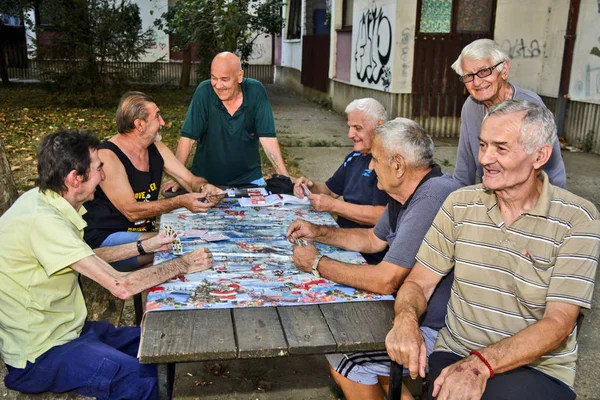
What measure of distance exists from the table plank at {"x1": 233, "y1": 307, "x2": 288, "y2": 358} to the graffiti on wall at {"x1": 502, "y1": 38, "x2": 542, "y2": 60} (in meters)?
9.85

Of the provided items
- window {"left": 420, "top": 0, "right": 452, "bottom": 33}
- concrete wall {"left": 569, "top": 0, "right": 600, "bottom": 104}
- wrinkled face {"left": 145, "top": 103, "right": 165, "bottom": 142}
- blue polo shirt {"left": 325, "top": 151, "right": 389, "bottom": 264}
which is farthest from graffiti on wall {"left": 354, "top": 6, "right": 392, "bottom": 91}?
wrinkled face {"left": 145, "top": 103, "right": 165, "bottom": 142}

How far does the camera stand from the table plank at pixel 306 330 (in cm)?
205

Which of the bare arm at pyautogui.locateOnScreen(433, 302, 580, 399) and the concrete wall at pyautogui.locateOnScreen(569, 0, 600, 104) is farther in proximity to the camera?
the concrete wall at pyautogui.locateOnScreen(569, 0, 600, 104)

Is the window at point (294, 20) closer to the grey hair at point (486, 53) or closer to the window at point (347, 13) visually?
the window at point (347, 13)

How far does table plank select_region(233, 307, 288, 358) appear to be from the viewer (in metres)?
2.03

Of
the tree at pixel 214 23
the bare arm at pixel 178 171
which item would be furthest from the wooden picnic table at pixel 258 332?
the tree at pixel 214 23

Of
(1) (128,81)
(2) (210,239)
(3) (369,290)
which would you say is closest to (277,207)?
(2) (210,239)

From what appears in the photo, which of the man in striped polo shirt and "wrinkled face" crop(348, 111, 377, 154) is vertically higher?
"wrinkled face" crop(348, 111, 377, 154)

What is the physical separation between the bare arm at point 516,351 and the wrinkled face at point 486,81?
5.60 feet

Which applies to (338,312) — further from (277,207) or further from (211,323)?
(277,207)

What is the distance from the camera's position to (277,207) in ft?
12.7

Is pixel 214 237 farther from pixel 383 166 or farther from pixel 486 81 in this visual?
pixel 486 81

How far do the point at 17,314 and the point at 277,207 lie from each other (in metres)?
1.84

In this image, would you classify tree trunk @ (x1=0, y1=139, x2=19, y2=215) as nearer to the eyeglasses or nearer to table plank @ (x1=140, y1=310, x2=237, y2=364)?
table plank @ (x1=140, y1=310, x2=237, y2=364)
